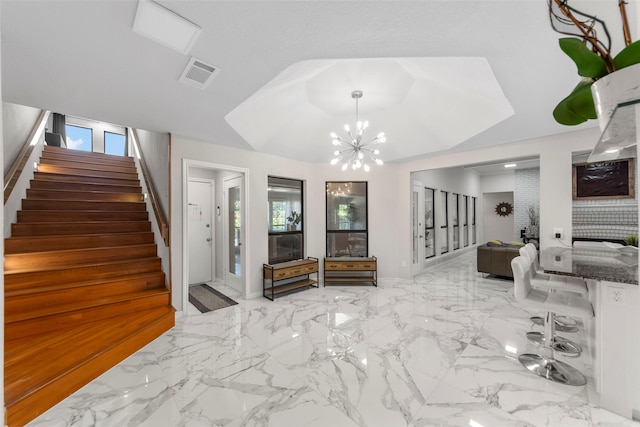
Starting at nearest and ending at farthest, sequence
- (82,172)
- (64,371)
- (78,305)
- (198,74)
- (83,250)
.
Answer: (64,371) → (198,74) → (78,305) → (83,250) → (82,172)

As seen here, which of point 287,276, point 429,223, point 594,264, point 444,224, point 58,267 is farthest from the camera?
point 444,224

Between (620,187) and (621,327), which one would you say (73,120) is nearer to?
(621,327)

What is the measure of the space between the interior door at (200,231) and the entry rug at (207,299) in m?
0.39

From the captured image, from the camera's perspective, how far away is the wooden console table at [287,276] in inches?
180

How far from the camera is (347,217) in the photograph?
226 inches

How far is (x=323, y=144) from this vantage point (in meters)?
4.96

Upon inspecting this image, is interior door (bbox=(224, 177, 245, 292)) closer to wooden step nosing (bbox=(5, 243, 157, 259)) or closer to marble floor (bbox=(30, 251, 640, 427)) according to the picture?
marble floor (bbox=(30, 251, 640, 427))

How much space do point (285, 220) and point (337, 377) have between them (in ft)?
10.8

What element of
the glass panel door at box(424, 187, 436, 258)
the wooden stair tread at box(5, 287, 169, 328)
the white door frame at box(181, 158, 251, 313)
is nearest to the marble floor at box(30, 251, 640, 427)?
the white door frame at box(181, 158, 251, 313)

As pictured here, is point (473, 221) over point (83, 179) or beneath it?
beneath

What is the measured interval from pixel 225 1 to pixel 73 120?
954 centimetres

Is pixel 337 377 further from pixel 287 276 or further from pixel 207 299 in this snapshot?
pixel 207 299

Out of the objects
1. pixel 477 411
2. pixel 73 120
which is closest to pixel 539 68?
pixel 477 411

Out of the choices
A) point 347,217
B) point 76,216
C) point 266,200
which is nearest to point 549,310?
point 347,217
